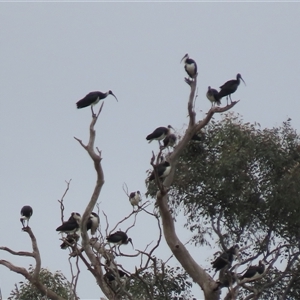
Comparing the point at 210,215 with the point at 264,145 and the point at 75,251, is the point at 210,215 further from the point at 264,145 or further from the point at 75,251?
the point at 75,251

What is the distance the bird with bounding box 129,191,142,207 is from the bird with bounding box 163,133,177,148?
3.27 feet

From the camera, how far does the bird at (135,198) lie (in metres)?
16.4

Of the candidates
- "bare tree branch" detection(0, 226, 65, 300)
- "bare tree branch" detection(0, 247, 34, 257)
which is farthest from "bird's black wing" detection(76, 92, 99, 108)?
"bare tree branch" detection(0, 247, 34, 257)

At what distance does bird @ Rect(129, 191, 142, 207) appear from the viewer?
16.4 metres

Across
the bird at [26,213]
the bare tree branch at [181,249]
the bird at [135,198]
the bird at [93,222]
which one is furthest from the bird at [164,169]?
the bird at [26,213]

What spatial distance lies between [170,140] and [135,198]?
1.14 meters

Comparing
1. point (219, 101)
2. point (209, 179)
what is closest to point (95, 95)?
point (219, 101)

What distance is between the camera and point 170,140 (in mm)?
16891

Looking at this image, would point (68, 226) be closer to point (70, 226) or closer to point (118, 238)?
point (70, 226)

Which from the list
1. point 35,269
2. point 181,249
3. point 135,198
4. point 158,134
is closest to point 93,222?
point 35,269

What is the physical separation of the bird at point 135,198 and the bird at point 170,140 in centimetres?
100

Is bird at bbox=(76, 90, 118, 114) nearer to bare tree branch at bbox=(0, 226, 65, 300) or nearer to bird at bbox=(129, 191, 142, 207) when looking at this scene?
bird at bbox=(129, 191, 142, 207)

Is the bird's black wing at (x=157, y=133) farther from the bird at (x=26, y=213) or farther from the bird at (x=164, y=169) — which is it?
the bird at (x=26, y=213)

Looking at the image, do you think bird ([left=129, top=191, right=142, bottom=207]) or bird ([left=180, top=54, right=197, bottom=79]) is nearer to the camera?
bird ([left=180, top=54, right=197, bottom=79])
